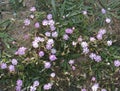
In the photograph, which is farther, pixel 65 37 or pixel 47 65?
pixel 65 37

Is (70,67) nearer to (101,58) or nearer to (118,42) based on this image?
(101,58)

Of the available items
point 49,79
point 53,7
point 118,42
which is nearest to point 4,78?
point 49,79

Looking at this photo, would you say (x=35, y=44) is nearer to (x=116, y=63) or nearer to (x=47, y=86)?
(x=47, y=86)

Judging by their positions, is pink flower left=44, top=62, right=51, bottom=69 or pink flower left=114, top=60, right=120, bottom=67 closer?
pink flower left=44, top=62, right=51, bottom=69

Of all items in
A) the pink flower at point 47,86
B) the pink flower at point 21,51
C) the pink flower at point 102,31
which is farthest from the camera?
the pink flower at point 102,31

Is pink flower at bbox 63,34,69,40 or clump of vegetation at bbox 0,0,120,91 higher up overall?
pink flower at bbox 63,34,69,40

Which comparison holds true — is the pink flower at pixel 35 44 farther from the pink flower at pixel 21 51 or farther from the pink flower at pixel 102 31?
the pink flower at pixel 102 31

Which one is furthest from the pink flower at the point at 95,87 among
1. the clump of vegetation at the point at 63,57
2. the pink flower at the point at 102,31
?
the pink flower at the point at 102,31

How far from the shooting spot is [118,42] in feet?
13.3

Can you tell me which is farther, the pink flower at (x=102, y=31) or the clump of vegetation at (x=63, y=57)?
the pink flower at (x=102, y=31)

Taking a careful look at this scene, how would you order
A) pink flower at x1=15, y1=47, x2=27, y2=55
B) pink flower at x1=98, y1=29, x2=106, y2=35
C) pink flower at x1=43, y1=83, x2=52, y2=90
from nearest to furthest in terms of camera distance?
1. pink flower at x1=43, y1=83, x2=52, y2=90
2. pink flower at x1=15, y1=47, x2=27, y2=55
3. pink flower at x1=98, y1=29, x2=106, y2=35

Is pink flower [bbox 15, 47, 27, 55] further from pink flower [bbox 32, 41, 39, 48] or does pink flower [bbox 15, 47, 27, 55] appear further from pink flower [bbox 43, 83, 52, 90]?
pink flower [bbox 43, 83, 52, 90]

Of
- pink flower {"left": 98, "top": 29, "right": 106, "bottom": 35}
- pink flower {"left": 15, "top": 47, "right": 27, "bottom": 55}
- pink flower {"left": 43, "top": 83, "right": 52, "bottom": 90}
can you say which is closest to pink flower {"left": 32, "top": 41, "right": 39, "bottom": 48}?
pink flower {"left": 15, "top": 47, "right": 27, "bottom": 55}

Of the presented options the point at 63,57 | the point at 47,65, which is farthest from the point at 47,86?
the point at 63,57
